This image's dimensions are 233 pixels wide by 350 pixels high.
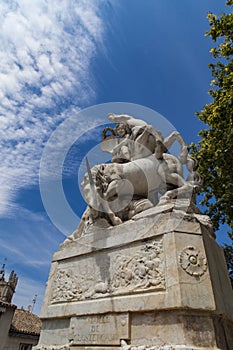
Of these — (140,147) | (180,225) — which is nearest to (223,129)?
(140,147)

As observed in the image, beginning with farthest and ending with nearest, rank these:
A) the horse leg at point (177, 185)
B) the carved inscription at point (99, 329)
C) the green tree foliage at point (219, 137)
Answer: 1. the green tree foliage at point (219, 137)
2. the horse leg at point (177, 185)
3. the carved inscription at point (99, 329)

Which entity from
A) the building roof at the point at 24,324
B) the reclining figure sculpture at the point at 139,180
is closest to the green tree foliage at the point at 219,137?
the reclining figure sculpture at the point at 139,180

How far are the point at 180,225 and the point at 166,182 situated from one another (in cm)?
134

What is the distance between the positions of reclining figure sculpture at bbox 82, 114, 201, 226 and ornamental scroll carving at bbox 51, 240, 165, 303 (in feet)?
2.52

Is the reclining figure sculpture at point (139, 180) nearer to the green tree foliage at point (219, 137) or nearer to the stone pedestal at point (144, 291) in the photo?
the stone pedestal at point (144, 291)

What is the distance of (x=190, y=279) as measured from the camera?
3.17 meters

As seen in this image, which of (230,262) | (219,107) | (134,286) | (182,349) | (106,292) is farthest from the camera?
(230,262)

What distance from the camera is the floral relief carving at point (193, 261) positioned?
3.25 m

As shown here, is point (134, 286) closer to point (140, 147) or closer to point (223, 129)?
point (140, 147)

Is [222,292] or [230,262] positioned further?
[230,262]

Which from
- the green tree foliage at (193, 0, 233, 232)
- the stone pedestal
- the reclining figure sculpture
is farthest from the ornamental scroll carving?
the green tree foliage at (193, 0, 233, 232)

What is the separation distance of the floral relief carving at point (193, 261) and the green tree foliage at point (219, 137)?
6.77m

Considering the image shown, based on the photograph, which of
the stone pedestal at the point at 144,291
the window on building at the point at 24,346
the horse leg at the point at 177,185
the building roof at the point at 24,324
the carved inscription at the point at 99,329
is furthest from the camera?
the building roof at the point at 24,324

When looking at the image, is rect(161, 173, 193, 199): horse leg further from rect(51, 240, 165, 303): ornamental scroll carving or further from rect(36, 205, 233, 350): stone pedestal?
rect(51, 240, 165, 303): ornamental scroll carving
